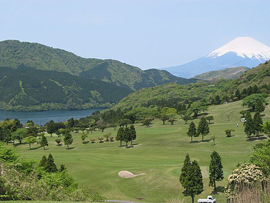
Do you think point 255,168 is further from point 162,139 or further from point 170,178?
point 162,139

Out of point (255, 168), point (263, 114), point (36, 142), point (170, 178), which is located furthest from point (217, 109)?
point (255, 168)

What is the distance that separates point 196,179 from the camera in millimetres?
61094

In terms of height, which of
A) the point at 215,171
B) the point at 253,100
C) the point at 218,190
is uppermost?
the point at 253,100

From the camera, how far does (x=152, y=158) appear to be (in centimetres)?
10356

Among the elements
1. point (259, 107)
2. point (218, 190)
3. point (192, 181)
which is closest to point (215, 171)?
point (218, 190)

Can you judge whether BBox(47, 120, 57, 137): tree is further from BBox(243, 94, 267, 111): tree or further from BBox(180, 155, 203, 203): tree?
BBox(180, 155, 203, 203): tree

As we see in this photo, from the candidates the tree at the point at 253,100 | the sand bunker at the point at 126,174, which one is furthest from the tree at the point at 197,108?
the sand bunker at the point at 126,174

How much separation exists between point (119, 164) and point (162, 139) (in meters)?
38.0

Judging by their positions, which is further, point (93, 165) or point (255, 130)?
point (255, 130)

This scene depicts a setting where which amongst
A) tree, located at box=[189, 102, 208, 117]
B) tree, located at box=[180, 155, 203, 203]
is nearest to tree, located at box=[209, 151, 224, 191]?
tree, located at box=[180, 155, 203, 203]

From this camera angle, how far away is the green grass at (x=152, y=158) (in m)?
69.6

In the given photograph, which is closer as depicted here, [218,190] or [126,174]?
[218,190]

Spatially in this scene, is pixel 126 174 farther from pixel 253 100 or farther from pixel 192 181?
pixel 253 100

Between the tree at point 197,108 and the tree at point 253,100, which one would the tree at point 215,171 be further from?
the tree at point 197,108
